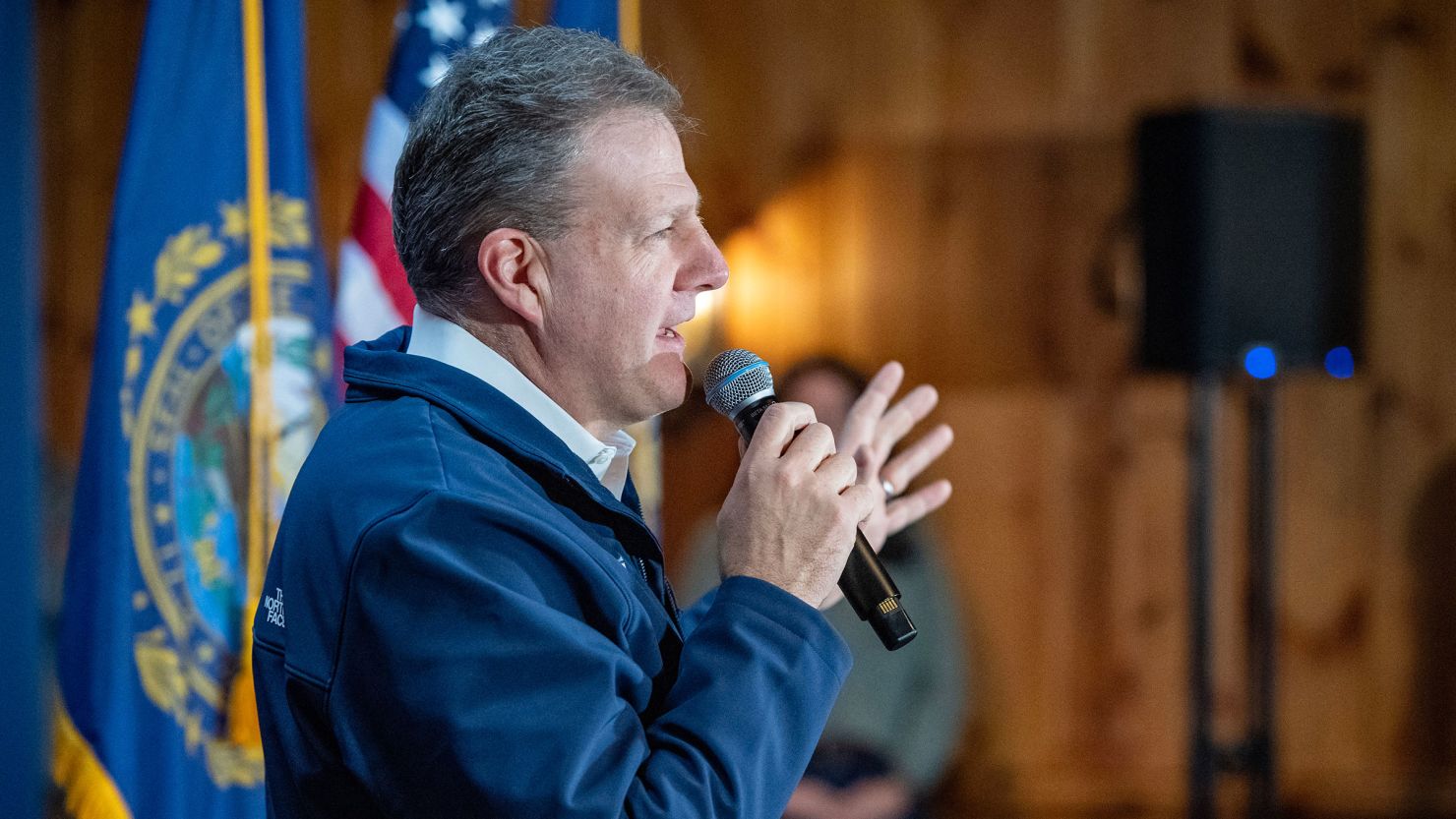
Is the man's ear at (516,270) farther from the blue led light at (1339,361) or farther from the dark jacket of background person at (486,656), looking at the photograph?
the blue led light at (1339,361)

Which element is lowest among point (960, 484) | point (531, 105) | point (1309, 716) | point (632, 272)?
point (1309, 716)

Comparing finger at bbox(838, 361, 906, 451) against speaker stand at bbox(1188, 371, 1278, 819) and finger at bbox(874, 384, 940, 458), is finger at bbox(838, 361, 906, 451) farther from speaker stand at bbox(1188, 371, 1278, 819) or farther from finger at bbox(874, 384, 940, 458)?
speaker stand at bbox(1188, 371, 1278, 819)

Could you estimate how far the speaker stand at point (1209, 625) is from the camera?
2557 mm

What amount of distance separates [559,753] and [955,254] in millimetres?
2460

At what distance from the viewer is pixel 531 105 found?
3.07ft

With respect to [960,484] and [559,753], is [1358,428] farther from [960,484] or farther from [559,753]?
[559,753]

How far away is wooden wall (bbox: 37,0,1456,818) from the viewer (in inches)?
117

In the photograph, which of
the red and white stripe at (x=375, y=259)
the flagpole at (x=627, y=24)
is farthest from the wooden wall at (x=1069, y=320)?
the red and white stripe at (x=375, y=259)

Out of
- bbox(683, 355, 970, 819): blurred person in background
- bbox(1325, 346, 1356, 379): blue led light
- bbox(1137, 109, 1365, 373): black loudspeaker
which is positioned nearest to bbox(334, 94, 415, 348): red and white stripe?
bbox(683, 355, 970, 819): blurred person in background

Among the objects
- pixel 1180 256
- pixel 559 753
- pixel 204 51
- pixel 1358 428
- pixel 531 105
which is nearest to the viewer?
pixel 559 753

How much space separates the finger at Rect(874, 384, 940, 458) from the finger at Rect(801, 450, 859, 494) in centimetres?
43

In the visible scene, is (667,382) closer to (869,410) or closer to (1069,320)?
(869,410)

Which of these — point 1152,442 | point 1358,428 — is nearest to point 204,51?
point 1152,442

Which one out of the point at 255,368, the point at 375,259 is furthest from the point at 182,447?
the point at 375,259
